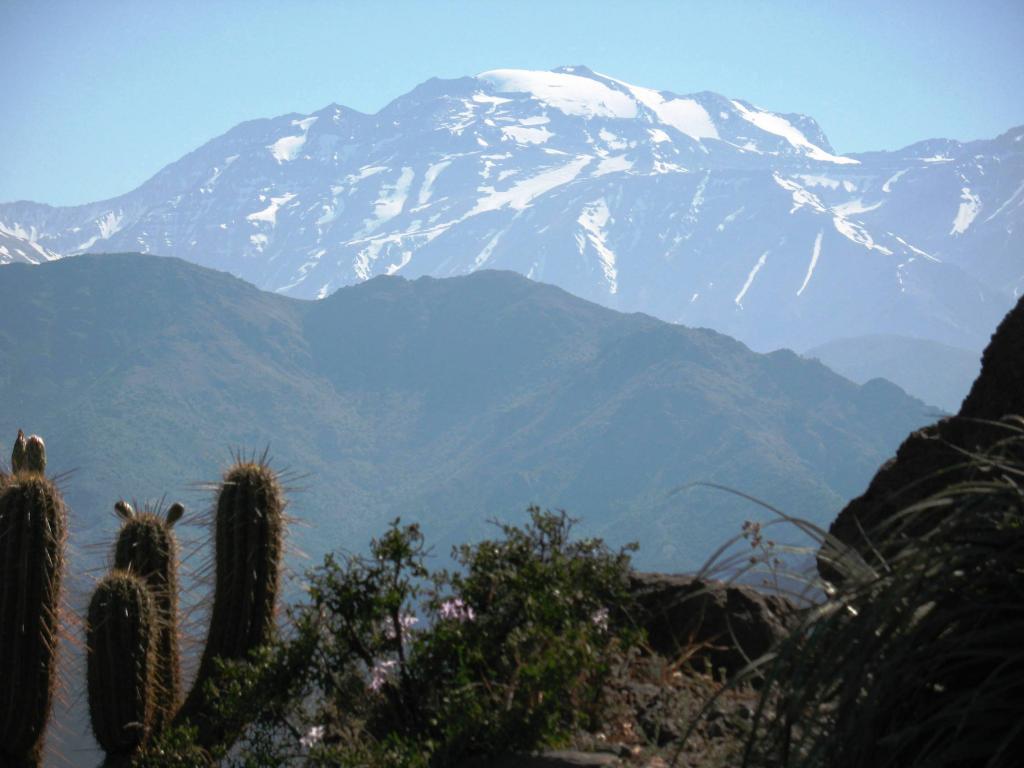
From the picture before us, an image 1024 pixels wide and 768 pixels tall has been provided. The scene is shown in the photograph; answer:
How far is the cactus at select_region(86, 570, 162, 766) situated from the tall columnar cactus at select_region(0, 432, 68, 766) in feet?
1.08

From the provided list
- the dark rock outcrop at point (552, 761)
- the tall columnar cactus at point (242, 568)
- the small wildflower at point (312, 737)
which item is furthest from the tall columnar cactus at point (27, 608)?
the dark rock outcrop at point (552, 761)

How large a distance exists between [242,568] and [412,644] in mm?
2132

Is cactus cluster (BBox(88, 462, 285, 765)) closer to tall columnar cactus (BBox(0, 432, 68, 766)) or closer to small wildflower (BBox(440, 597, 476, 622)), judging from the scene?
tall columnar cactus (BBox(0, 432, 68, 766))

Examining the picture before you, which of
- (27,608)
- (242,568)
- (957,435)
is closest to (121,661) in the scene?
(27,608)

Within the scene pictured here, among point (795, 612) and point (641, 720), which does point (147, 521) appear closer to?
point (641, 720)

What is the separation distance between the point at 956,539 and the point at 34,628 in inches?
233

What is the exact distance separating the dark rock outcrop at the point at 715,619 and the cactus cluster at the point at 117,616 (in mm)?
2310

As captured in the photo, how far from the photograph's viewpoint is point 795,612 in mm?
3232

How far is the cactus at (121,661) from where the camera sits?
22.8ft

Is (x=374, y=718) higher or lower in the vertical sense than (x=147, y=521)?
lower

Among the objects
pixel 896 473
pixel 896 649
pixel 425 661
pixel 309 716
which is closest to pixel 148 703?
pixel 309 716

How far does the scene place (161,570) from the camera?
774cm

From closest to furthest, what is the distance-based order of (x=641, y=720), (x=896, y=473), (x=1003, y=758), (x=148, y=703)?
(x=1003, y=758) → (x=641, y=720) → (x=896, y=473) → (x=148, y=703)

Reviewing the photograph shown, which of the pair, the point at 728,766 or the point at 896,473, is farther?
the point at 896,473
